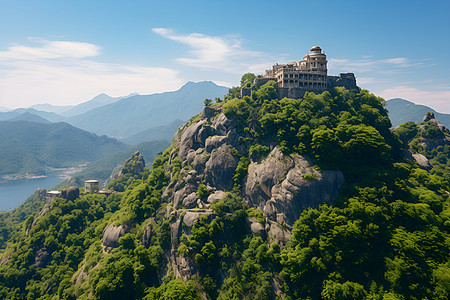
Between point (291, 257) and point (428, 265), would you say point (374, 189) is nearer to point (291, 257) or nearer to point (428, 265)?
point (428, 265)

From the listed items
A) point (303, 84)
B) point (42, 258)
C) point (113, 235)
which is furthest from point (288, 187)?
point (42, 258)

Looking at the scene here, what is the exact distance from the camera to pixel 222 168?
90.7 meters

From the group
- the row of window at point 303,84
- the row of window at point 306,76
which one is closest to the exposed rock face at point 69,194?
the row of window at point 303,84

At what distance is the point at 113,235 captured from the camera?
9231 cm

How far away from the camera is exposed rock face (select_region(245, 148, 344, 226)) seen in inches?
2881

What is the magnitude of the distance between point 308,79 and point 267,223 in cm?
5972

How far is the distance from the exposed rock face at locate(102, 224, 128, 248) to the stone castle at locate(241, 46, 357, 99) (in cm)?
7024

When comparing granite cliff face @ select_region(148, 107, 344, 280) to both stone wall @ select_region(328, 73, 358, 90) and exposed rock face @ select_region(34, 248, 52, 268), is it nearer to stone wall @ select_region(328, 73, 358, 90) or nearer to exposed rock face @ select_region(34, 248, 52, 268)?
stone wall @ select_region(328, 73, 358, 90)

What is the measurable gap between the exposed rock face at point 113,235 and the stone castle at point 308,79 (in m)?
70.2

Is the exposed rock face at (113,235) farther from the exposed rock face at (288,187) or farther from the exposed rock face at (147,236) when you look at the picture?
the exposed rock face at (288,187)

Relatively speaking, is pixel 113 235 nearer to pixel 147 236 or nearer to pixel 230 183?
pixel 147 236

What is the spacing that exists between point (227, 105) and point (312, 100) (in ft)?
103

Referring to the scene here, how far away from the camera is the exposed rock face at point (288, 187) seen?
73.2 metres

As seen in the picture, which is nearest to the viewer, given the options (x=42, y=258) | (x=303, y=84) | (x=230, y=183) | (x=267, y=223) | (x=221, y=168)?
(x=267, y=223)
